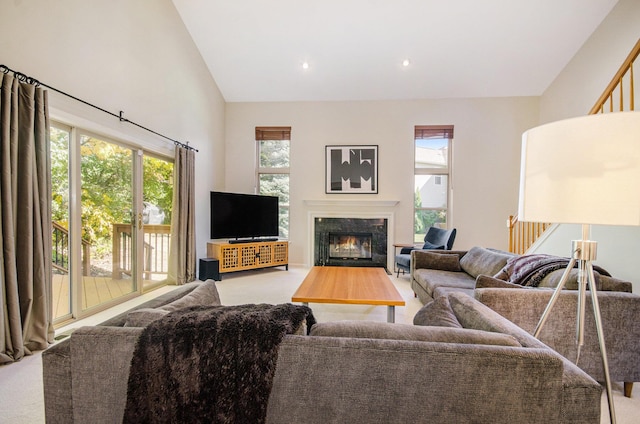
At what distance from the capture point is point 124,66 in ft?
9.75

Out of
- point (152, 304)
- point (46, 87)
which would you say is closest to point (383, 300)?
point (152, 304)

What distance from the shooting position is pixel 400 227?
16.7 feet

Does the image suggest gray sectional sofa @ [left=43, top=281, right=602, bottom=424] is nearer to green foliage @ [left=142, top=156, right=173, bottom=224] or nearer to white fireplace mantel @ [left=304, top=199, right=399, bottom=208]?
green foliage @ [left=142, top=156, right=173, bottom=224]

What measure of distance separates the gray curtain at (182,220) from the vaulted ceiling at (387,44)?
1.85m

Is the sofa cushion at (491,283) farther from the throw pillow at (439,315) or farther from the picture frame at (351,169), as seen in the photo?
the picture frame at (351,169)

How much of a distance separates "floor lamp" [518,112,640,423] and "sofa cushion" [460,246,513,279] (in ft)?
5.31

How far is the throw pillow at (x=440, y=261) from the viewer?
10.8 feet

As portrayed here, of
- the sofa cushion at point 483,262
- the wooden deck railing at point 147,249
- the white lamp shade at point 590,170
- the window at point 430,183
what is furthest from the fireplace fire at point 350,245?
the white lamp shade at point 590,170

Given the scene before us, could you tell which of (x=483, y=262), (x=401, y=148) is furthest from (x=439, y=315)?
(x=401, y=148)

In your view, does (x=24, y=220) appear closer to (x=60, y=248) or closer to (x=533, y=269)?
(x=60, y=248)

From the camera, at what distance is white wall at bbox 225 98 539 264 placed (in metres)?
4.91

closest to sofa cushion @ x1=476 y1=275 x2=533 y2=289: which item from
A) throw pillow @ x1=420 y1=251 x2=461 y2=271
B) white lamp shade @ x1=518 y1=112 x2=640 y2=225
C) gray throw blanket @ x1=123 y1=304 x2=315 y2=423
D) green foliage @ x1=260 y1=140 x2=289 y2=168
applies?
white lamp shade @ x1=518 y1=112 x2=640 y2=225

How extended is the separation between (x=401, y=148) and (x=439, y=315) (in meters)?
4.35

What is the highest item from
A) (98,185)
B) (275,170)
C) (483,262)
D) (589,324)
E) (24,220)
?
(275,170)
